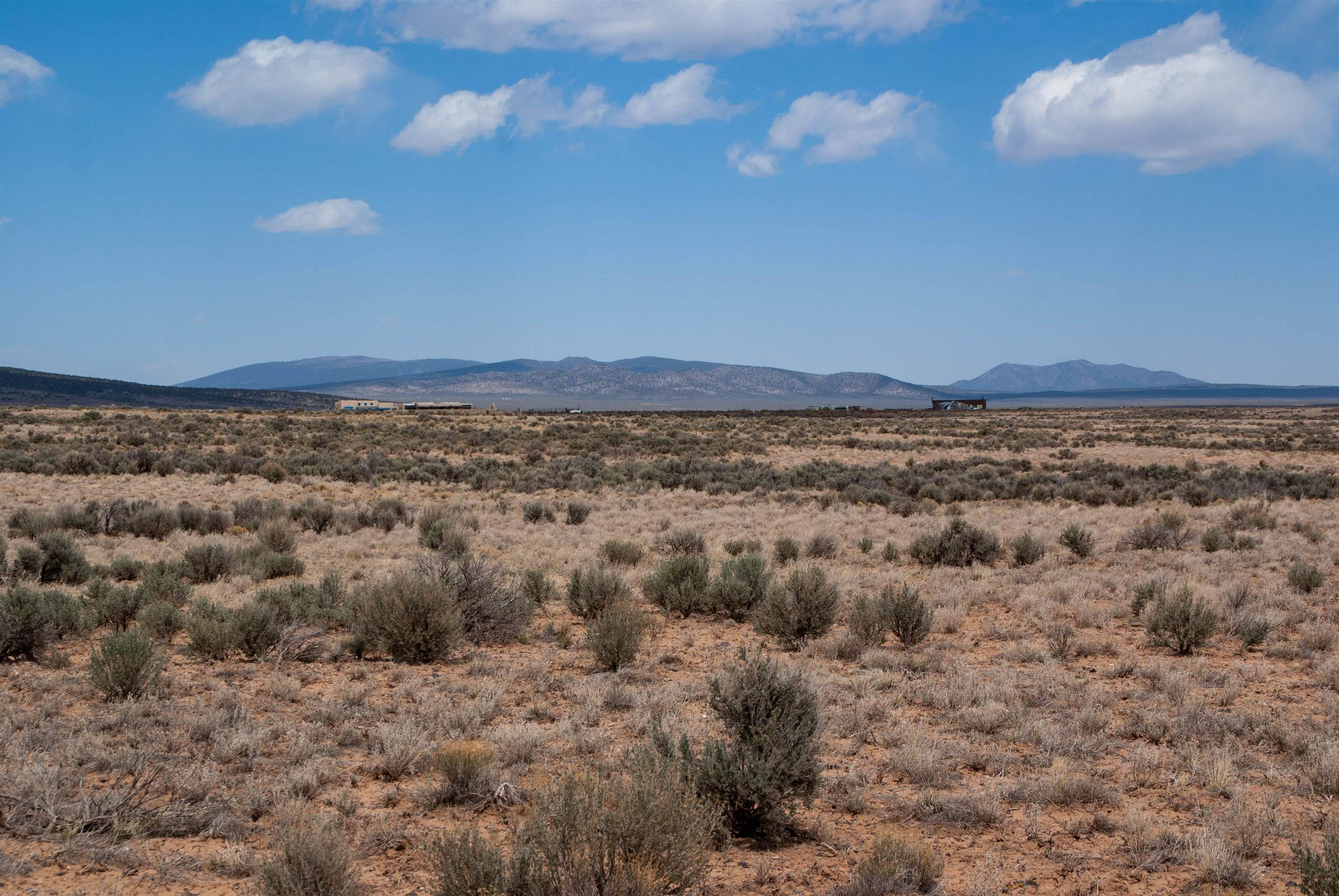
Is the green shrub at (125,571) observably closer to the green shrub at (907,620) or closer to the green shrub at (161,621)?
the green shrub at (161,621)

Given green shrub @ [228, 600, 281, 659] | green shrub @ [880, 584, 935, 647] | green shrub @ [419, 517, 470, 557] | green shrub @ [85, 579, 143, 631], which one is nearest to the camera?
green shrub @ [228, 600, 281, 659]

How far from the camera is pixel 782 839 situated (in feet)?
18.5

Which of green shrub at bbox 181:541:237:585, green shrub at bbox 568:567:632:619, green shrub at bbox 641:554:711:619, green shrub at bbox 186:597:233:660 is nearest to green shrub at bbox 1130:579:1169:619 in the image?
green shrub at bbox 641:554:711:619

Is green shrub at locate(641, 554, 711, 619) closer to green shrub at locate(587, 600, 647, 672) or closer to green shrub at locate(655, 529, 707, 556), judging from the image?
green shrub at locate(587, 600, 647, 672)

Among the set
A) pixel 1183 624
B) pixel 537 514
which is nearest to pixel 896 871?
pixel 1183 624

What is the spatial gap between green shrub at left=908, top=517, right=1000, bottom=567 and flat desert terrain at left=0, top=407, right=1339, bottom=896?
84mm

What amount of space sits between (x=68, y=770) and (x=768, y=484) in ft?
83.2

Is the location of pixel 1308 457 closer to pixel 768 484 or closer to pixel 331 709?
pixel 768 484

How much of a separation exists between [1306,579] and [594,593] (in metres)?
10.7

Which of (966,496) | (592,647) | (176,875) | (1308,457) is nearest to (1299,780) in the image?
(592,647)

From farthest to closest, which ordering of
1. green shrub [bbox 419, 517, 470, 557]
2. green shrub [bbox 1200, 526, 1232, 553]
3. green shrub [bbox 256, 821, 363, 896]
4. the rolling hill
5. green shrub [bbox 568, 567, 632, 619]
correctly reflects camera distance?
the rolling hill < green shrub [bbox 1200, 526, 1232, 553] < green shrub [bbox 419, 517, 470, 557] < green shrub [bbox 568, 567, 632, 619] < green shrub [bbox 256, 821, 363, 896]

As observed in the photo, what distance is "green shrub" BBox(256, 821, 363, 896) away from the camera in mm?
4258

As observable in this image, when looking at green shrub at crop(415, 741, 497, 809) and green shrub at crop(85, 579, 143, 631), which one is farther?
green shrub at crop(85, 579, 143, 631)

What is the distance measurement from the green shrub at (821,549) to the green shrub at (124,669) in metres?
11.6
